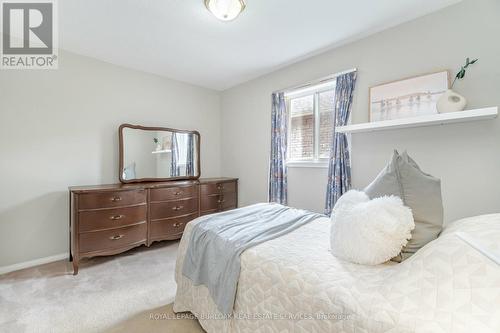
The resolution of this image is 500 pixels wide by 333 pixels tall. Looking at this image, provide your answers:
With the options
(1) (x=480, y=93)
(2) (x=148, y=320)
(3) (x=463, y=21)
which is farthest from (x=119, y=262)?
(3) (x=463, y=21)

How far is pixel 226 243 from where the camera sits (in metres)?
1.42

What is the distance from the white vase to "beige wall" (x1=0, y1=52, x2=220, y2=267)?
3449 millimetres

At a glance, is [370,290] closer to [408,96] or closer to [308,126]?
[408,96]

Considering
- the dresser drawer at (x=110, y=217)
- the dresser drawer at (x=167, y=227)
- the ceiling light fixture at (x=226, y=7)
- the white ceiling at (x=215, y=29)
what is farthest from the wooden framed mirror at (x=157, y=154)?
the ceiling light fixture at (x=226, y=7)

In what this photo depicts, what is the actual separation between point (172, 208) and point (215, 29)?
7.16 ft

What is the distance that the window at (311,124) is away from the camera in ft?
9.39

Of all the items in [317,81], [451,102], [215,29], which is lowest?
[451,102]

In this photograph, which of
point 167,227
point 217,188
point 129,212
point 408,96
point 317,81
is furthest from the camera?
point 217,188

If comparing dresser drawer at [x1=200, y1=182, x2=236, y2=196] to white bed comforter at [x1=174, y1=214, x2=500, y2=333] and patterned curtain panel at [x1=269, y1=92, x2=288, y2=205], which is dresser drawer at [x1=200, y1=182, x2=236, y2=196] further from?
white bed comforter at [x1=174, y1=214, x2=500, y2=333]

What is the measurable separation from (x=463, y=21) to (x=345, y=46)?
38.7 inches

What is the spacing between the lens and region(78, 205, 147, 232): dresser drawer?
2.37m

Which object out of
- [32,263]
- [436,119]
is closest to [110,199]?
[32,263]

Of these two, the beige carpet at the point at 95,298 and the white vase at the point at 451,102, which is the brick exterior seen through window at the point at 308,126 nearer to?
the white vase at the point at 451,102

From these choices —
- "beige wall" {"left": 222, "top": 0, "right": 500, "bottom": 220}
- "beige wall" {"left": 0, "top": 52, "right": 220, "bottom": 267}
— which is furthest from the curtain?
"beige wall" {"left": 222, "top": 0, "right": 500, "bottom": 220}
